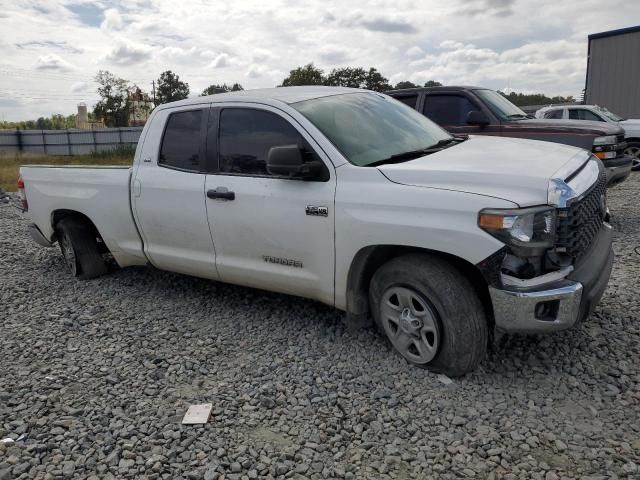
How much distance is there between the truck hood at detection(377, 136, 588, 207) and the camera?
2.95 meters

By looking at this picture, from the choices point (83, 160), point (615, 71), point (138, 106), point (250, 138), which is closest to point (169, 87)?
point (138, 106)

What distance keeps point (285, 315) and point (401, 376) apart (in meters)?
1.37

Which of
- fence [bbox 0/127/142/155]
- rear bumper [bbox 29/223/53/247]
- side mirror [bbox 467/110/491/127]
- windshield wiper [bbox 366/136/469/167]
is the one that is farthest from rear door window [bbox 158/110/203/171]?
fence [bbox 0/127/142/155]

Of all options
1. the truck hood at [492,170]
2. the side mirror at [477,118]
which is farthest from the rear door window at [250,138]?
the side mirror at [477,118]

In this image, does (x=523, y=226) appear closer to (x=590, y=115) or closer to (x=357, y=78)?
(x=590, y=115)

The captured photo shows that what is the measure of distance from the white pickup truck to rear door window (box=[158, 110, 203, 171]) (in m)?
0.01

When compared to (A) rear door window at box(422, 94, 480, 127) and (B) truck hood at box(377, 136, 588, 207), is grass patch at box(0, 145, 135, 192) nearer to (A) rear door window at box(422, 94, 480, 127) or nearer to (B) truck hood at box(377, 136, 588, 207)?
(A) rear door window at box(422, 94, 480, 127)

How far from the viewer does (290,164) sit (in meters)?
3.50

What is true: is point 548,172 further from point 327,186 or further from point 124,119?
point 124,119

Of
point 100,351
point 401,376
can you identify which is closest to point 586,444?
point 401,376

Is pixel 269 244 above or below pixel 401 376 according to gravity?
above

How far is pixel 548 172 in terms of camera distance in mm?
3086

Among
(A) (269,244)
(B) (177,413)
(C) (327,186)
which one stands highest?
(C) (327,186)

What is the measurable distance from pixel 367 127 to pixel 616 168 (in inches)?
190
